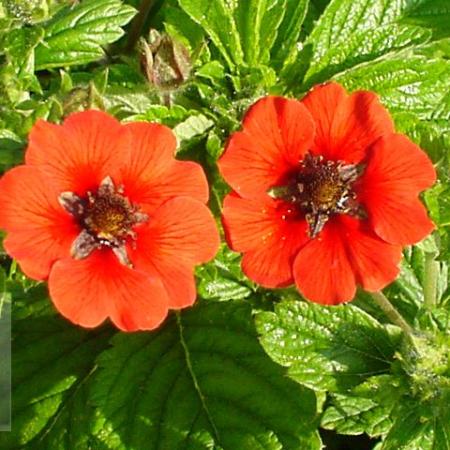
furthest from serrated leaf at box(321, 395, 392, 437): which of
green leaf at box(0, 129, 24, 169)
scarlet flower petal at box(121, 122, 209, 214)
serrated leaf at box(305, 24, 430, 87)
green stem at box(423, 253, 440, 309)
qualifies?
green leaf at box(0, 129, 24, 169)

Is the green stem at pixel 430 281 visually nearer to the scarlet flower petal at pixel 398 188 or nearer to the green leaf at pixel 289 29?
the scarlet flower petal at pixel 398 188

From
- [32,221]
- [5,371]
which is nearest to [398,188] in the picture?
[32,221]

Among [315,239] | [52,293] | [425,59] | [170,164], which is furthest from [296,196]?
[425,59]

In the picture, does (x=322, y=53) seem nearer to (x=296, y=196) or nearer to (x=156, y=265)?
(x=296, y=196)

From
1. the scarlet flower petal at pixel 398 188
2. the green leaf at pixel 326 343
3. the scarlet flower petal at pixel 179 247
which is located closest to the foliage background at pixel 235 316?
the green leaf at pixel 326 343

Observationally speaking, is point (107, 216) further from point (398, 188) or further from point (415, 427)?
point (415, 427)
